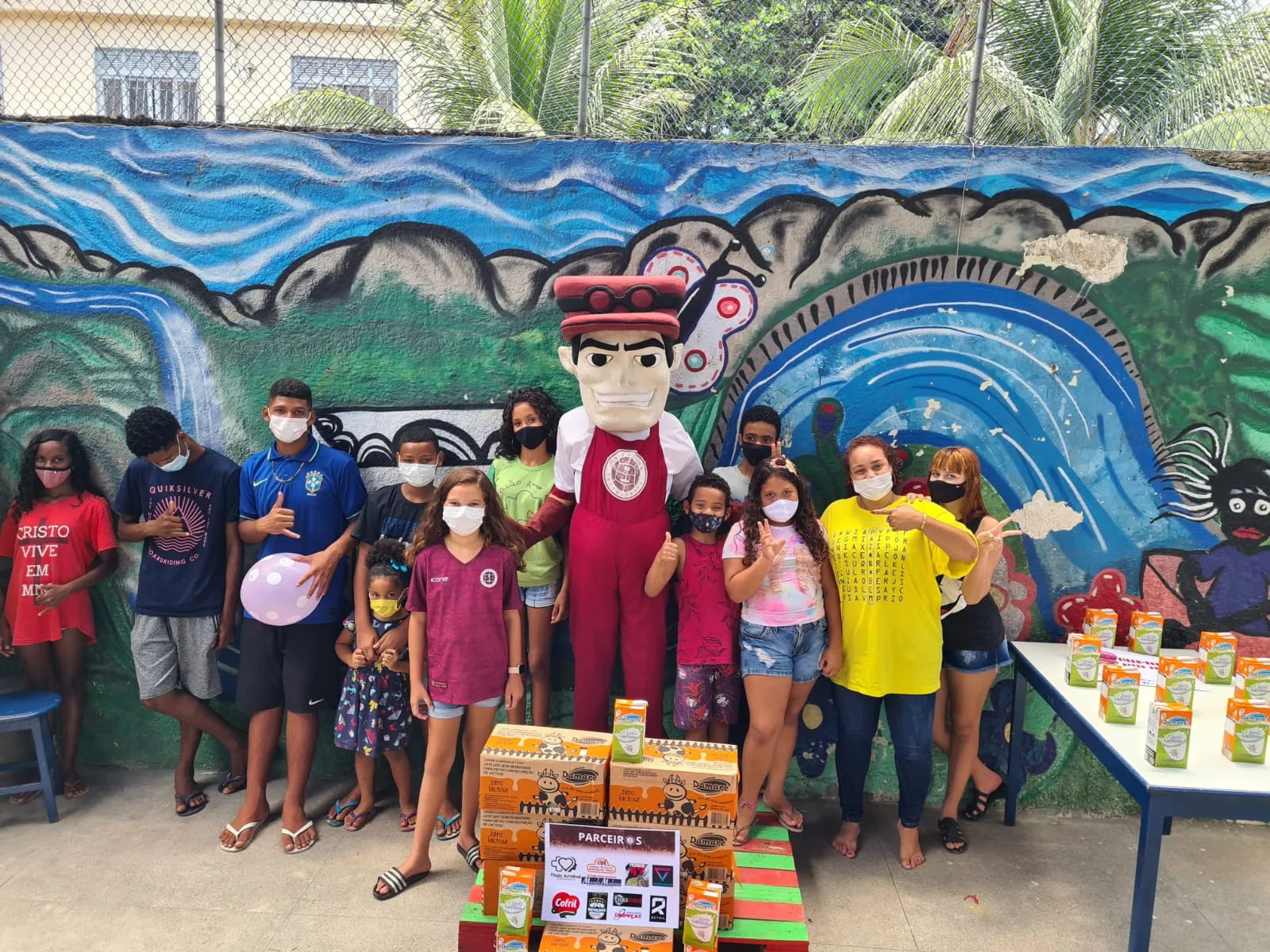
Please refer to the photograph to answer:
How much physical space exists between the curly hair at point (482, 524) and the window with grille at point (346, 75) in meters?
2.67

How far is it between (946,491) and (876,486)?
1.46 ft

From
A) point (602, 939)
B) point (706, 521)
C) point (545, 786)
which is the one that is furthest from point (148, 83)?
point (602, 939)

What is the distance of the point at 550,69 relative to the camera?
27.4ft

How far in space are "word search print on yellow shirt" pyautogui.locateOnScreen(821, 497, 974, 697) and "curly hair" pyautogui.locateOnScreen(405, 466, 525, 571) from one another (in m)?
1.40

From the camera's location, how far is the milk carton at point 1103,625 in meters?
4.19

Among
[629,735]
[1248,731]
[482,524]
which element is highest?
[482,524]

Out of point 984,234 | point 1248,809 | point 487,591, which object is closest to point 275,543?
point 487,591

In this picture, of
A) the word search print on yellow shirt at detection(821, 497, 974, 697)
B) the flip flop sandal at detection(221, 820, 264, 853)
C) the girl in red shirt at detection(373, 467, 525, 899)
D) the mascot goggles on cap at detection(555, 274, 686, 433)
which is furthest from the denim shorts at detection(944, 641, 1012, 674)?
the flip flop sandal at detection(221, 820, 264, 853)

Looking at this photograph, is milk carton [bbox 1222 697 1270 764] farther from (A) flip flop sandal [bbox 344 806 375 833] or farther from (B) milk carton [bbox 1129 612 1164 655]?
(A) flip flop sandal [bbox 344 806 375 833]

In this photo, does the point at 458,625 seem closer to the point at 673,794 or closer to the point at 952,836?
the point at 673,794

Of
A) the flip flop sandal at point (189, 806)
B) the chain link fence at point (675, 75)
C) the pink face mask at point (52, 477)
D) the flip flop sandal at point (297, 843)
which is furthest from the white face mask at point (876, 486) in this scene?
the pink face mask at point (52, 477)

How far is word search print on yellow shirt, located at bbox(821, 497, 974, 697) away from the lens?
12.4 ft

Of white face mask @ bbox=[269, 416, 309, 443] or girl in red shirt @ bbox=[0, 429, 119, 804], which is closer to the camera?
white face mask @ bbox=[269, 416, 309, 443]

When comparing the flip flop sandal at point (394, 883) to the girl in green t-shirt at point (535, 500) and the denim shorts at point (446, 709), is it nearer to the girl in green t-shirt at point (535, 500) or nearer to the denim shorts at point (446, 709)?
the denim shorts at point (446, 709)
